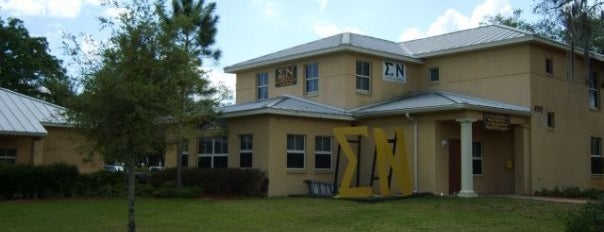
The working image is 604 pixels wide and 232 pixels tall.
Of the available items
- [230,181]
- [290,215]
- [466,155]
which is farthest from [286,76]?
[290,215]

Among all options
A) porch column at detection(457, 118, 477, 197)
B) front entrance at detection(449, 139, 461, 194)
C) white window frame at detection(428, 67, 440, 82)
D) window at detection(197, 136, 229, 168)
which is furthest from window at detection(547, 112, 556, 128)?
window at detection(197, 136, 229, 168)

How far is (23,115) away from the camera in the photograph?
2769 centimetres

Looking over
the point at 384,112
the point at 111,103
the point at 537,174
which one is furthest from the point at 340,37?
the point at 111,103

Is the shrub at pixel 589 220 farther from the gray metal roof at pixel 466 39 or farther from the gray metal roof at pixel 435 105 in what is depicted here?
the gray metal roof at pixel 466 39

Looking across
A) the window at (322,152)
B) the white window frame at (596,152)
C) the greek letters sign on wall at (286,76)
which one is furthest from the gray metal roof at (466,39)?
the white window frame at (596,152)

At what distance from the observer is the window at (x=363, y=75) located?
26875 mm

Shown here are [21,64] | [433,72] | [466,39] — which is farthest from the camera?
[21,64]

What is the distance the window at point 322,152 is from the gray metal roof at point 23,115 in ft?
31.0

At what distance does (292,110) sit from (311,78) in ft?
14.8

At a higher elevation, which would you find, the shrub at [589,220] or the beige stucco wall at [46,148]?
the beige stucco wall at [46,148]

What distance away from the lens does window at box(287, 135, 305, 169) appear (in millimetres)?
24250

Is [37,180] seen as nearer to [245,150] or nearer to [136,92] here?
[245,150]

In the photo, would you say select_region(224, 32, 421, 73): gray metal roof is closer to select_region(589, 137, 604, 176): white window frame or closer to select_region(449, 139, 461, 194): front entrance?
select_region(449, 139, 461, 194): front entrance

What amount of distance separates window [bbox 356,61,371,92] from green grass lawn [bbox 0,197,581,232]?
6959 millimetres
